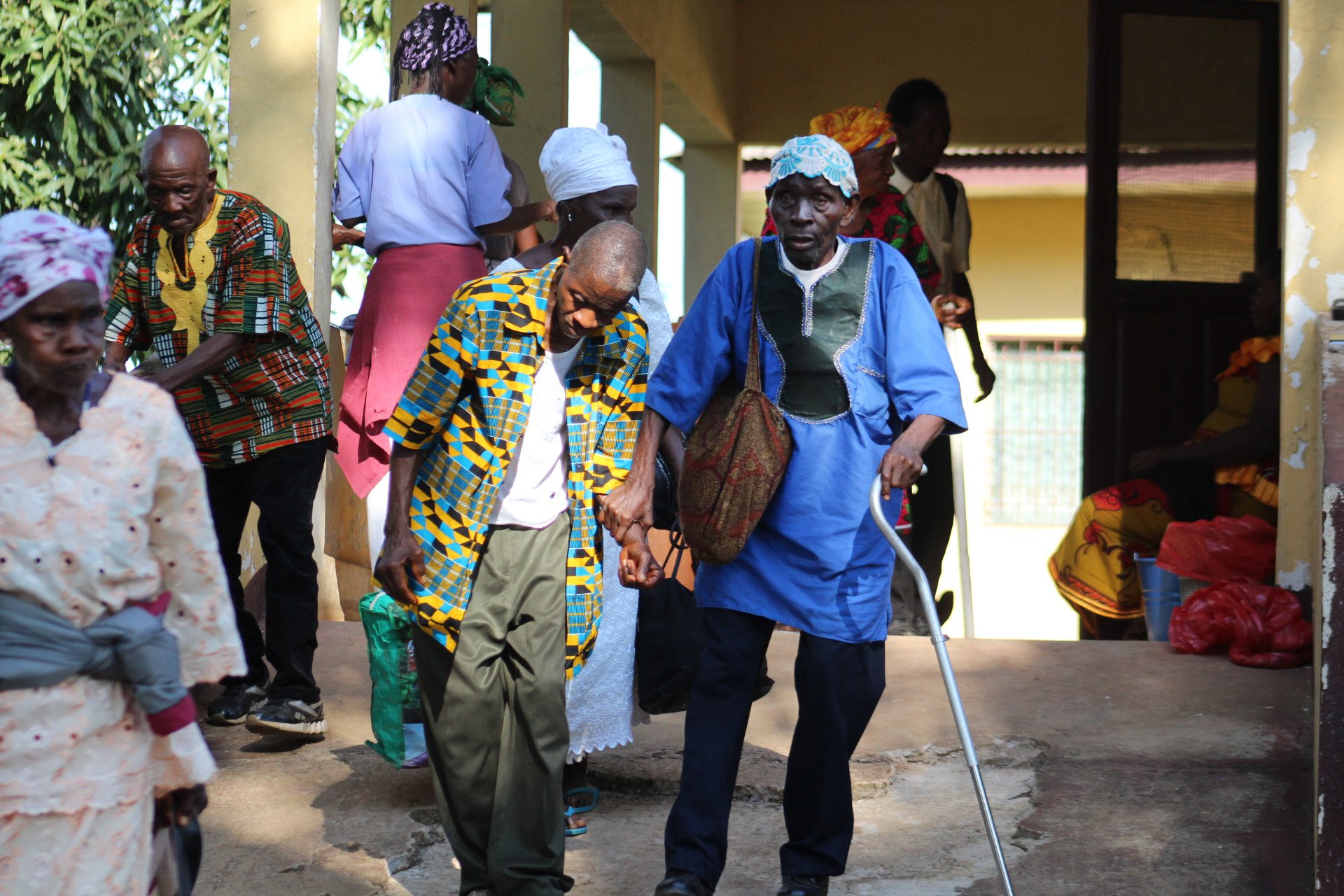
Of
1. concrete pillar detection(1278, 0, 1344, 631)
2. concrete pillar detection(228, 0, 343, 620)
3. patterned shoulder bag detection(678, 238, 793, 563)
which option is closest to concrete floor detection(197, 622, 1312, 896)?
concrete pillar detection(1278, 0, 1344, 631)

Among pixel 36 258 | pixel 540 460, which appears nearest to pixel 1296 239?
pixel 540 460

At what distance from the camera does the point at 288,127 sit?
7000mm

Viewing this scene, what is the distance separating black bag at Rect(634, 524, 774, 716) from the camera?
4.72 meters

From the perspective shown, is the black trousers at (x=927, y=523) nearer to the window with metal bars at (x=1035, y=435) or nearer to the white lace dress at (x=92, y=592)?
the white lace dress at (x=92, y=592)

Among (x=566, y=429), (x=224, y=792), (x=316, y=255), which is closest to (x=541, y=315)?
(x=566, y=429)

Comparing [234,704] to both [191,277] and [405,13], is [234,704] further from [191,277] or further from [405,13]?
[405,13]

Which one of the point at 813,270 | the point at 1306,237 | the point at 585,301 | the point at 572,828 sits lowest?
the point at 572,828

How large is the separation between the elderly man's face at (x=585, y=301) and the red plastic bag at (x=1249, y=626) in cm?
304

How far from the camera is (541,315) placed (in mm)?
3873

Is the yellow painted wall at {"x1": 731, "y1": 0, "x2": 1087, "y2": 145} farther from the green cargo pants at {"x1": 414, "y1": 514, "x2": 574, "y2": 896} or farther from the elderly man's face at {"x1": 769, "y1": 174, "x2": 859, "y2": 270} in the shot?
the green cargo pants at {"x1": 414, "y1": 514, "x2": 574, "y2": 896}

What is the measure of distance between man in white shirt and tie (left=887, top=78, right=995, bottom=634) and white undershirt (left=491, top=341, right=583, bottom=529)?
11.5 feet

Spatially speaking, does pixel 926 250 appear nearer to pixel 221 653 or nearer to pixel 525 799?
pixel 525 799

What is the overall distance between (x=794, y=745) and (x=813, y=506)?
1.94ft

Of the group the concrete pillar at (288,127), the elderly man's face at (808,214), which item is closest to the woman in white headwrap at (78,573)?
the elderly man's face at (808,214)
